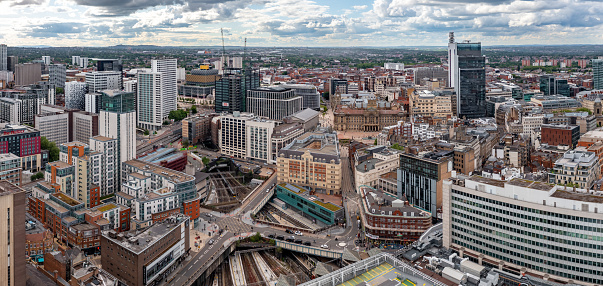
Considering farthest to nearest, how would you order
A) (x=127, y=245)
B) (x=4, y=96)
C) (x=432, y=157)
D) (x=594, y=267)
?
(x=4, y=96)
(x=432, y=157)
(x=127, y=245)
(x=594, y=267)

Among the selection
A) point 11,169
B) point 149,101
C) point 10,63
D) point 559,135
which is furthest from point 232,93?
point 10,63

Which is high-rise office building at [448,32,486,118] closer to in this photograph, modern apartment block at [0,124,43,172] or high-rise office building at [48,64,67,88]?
modern apartment block at [0,124,43,172]

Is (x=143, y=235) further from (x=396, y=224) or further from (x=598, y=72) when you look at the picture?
(x=598, y=72)

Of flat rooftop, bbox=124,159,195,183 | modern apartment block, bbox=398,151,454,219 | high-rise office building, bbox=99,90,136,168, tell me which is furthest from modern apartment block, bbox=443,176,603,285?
high-rise office building, bbox=99,90,136,168

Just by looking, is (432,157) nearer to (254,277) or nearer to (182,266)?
(254,277)

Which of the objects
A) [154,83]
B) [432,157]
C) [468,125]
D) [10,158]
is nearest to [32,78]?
[154,83]
